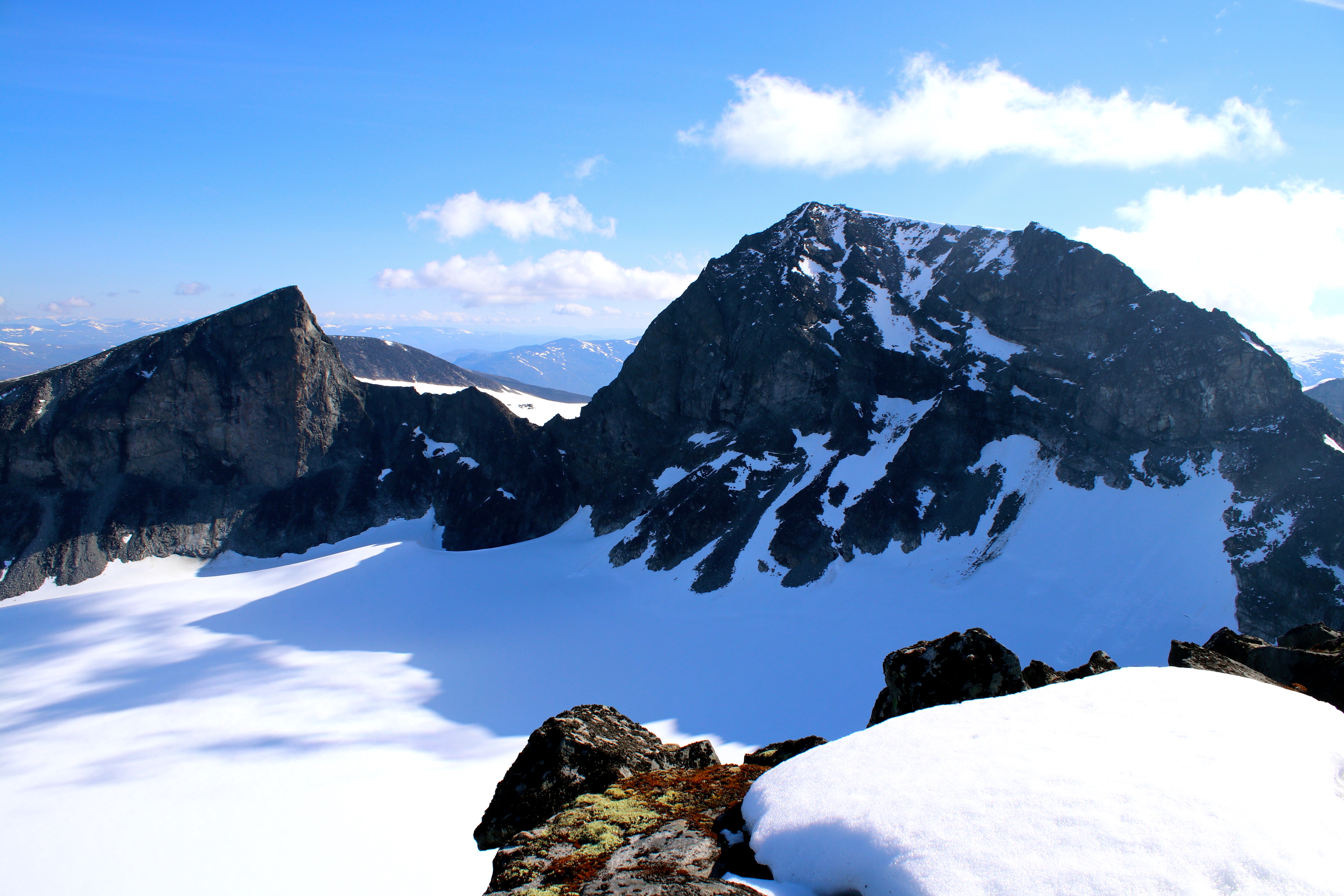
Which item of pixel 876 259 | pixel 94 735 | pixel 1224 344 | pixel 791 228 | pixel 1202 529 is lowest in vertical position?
pixel 94 735

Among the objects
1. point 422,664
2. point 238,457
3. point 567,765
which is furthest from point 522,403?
point 567,765

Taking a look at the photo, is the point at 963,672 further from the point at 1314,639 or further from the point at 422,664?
the point at 422,664

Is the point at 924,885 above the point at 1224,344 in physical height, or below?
below

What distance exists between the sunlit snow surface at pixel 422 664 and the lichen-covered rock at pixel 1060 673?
1684cm

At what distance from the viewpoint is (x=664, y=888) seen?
22.7ft

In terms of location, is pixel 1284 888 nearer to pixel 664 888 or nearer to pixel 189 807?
pixel 664 888

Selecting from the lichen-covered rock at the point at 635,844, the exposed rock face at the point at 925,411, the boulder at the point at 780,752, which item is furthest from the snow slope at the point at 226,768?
the exposed rock face at the point at 925,411

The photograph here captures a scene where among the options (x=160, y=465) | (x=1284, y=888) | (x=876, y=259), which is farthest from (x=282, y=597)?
(x=876, y=259)

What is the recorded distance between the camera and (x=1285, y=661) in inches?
576

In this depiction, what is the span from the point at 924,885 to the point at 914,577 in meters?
51.0

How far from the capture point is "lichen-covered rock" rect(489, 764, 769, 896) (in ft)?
24.0

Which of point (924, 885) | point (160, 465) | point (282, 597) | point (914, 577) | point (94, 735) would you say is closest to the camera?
point (924, 885)

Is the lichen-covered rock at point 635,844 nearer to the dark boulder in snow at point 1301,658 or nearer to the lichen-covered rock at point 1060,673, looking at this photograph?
the lichen-covered rock at point 1060,673

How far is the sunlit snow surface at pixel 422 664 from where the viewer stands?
82.6 feet
